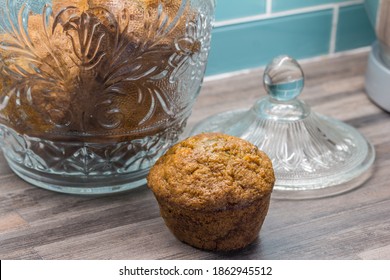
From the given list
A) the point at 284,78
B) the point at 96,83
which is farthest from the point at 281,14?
the point at 96,83

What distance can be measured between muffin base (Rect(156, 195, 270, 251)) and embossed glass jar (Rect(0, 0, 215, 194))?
11 cm

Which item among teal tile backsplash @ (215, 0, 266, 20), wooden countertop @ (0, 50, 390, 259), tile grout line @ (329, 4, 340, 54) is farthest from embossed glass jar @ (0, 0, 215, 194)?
tile grout line @ (329, 4, 340, 54)

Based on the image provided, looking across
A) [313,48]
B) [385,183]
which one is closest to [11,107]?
[385,183]

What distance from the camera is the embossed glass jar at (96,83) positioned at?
2.55 ft

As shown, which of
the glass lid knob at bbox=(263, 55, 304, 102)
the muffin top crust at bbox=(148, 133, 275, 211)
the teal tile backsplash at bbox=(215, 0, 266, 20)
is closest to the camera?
the muffin top crust at bbox=(148, 133, 275, 211)

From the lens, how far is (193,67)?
867 mm

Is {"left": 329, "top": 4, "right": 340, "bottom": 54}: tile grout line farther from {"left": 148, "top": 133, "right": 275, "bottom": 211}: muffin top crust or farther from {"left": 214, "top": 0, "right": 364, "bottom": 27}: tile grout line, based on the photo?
{"left": 148, "top": 133, "right": 275, "bottom": 211}: muffin top crust

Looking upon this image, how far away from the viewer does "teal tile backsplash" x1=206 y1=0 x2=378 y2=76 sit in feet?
3.86

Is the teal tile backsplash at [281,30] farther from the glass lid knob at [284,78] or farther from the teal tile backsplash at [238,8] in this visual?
the glass lid knob at [284,78]

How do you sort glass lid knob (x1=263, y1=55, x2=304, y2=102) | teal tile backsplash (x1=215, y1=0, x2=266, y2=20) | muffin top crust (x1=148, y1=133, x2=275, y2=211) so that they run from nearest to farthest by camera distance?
muffin top crust (x1=148, y1=133, x2=275, y2=211), glass lid knob (x1=263, y1=55, x2=304, y2=102), teal tile backsplash (x1=215, y1=0, x2=266, y2=20)

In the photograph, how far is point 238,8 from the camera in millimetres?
1166

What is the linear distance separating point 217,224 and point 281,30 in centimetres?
53

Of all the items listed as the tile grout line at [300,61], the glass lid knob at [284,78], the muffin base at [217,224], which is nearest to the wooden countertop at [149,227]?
the muffin base at [217,224]
